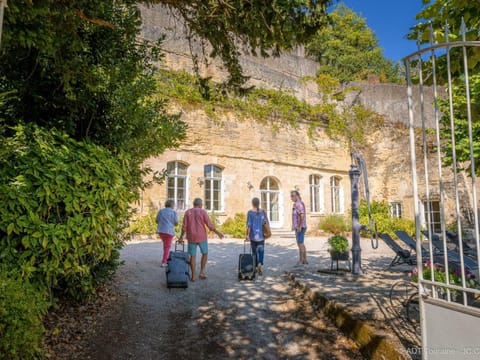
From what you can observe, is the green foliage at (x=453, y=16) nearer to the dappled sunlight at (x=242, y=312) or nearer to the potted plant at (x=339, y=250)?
the dappled sunlight at (x=242, y=312)

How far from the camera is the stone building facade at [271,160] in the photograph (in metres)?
13.7

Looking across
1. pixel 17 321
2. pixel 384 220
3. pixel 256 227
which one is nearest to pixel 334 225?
pixel 384 220

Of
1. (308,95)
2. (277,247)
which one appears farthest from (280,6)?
(308,95)

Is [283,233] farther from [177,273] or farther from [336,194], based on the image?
[177,273]

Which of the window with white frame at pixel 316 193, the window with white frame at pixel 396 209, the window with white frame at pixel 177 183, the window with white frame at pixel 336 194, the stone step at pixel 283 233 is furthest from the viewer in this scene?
the window with white frame at pixel 336 194

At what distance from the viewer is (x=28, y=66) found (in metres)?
3.99

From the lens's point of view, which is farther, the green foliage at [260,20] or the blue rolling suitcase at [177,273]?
the blue rolling suitcase at [177,273]

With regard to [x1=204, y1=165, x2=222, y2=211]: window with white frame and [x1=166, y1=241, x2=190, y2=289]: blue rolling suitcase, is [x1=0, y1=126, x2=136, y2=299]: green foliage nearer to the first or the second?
[x1=166, y1=241, x2=190, y2=289]: blue rolling suitcase

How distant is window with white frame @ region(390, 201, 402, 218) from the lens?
1759cm

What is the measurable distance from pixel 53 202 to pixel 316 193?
50.7 ft

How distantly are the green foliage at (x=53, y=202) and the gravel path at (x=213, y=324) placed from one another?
106 cm

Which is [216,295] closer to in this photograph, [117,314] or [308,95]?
[117,314]

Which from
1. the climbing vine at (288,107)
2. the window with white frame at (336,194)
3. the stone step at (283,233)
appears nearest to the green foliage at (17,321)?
Answer: the climbing vine at (288,107)

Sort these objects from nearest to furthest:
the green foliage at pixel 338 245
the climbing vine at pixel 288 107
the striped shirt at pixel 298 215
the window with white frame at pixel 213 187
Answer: the green foliage at pixel 338 245 → the striped shirt at pixel 298 215 → the climbing vine at pixel 288 107 → the window with white frame at pixel 213 187
